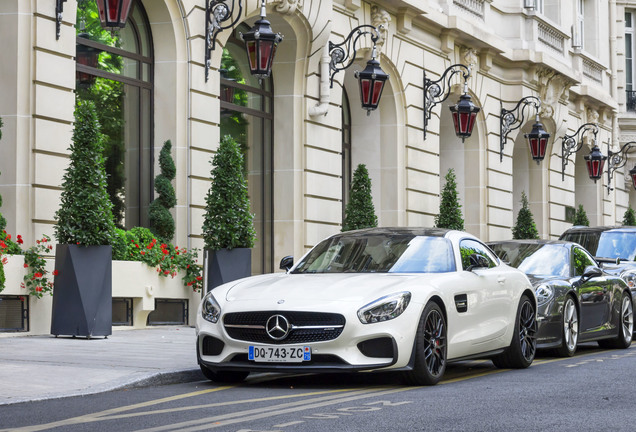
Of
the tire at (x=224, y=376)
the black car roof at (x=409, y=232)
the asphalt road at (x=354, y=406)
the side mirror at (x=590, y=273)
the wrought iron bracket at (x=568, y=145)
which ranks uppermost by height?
the wrought iron bracket at (x=568, y=145)

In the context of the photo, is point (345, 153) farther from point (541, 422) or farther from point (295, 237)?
point (541, 422)

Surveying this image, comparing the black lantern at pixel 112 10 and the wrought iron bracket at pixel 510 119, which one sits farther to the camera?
the wrought iron bracket at pixel 510 119

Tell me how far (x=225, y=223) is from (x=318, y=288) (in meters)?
7.22

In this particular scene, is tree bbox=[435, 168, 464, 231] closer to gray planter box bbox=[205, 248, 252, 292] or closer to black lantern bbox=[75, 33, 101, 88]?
gray planter box bbox=[205, 248, 252, 292]

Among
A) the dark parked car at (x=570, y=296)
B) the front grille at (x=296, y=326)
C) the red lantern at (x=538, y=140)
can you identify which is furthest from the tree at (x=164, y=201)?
the red lantern at (x=538, y=140)

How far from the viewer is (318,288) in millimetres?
9820

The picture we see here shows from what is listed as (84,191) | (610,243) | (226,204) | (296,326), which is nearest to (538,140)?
(610,243)

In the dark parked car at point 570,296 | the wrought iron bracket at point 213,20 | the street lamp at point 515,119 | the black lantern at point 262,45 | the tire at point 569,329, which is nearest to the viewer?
the dark parked car at point 570,296

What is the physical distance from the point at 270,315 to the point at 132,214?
901cm

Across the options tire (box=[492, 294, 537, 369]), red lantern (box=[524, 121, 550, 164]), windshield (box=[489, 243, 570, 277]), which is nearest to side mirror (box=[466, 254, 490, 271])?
tire (box=[492, 294, 537, 369])

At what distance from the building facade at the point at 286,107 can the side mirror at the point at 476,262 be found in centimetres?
623

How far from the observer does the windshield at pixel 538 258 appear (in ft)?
46.5

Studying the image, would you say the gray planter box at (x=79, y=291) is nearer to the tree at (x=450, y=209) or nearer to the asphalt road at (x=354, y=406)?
the asphalt road at (x=354, y=406)

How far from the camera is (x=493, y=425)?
284 inches
